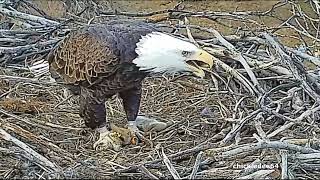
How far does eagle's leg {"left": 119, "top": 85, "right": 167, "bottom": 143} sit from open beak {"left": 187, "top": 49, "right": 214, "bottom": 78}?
50 centimetres

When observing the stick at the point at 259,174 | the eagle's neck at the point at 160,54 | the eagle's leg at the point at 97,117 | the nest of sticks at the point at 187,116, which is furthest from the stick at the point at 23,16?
the stick at the point at 259,174

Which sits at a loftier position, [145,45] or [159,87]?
[145,45]

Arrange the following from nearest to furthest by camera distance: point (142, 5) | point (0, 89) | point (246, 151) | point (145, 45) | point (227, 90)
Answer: point (246, 151), point (145, 45), point (227, 90), point (0, 89), point (142, 5)

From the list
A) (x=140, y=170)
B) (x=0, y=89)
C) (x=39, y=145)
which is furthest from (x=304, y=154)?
(x=0, y=89)

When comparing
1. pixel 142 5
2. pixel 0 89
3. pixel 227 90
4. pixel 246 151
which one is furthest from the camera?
pixel 142 5

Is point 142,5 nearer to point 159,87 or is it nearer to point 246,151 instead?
point 159,87

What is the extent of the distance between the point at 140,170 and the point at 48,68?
1534 millimetres

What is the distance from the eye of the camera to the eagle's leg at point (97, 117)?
406 centimetres

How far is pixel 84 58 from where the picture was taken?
3973 mm

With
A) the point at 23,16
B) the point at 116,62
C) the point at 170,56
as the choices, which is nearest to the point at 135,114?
the point at 116,62

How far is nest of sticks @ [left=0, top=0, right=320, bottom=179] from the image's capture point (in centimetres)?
336

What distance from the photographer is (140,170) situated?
3.37 m

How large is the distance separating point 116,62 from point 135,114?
560mm

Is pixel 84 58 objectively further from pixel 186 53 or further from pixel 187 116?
pixel 187 116
